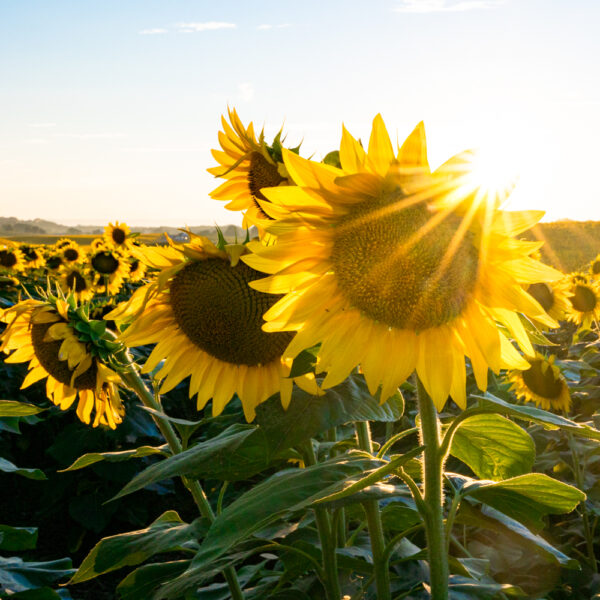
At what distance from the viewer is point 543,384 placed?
395cm

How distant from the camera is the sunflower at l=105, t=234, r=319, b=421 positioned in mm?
1486

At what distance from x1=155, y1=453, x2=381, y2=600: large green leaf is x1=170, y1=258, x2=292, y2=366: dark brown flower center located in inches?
16.7

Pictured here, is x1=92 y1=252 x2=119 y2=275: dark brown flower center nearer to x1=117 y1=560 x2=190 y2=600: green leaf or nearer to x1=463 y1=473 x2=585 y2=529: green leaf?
x1=117 y1=560 x2=190 y2=600: green leaf

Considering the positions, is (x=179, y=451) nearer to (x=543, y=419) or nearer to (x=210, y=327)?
(x=210, y=327)

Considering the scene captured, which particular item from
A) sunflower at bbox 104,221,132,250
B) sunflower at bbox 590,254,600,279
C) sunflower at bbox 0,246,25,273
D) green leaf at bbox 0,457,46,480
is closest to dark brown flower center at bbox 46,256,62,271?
sunflower at bbox 0,246,25,273

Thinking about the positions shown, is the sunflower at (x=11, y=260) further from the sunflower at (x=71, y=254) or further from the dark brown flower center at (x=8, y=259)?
the sunflower at (x=71, y=254)

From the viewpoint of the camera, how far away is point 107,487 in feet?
15.5

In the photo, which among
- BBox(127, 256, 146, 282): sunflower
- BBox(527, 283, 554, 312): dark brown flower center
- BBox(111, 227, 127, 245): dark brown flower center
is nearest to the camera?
BBox(527, 283, 554, 312): dark brown flower center

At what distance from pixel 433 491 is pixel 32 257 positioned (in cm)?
943

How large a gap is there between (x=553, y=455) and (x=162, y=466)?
10.5 feet

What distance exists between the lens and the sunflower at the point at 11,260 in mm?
9031

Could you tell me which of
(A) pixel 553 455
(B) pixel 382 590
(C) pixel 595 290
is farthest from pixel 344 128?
(C) pixel 595 290

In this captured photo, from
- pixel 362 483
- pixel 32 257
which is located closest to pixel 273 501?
pixel 362 483

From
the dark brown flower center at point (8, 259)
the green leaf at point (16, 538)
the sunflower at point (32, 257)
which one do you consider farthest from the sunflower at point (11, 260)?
the green leaf at point (16, 538)
